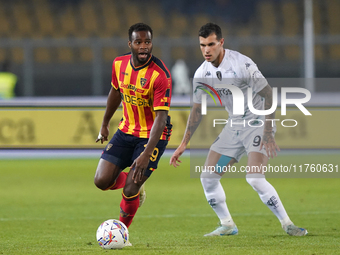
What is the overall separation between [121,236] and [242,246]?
1025 millimetres

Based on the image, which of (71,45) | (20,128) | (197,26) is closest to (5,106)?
(20,128)

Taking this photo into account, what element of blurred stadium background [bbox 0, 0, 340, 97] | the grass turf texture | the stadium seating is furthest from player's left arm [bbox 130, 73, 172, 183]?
the stadium seating

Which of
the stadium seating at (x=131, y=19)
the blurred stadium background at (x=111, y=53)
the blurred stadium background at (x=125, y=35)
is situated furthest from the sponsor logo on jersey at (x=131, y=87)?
the stadium seating at (x=131, y=19)

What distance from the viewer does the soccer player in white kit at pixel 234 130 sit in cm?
536

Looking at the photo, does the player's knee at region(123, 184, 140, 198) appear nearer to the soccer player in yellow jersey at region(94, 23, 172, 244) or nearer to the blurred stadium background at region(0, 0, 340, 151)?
the soccer player in yellow jersey at region(94, 23, 172, 244)

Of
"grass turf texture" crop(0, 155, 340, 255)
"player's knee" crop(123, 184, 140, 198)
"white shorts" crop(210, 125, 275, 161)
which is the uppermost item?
"white shorts" crop(210, 125, 275, 161)

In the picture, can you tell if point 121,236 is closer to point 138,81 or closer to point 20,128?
point 138,81

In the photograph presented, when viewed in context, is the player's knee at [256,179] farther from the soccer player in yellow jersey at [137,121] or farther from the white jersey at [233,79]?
the soccer player in yellow jersey at [137,121]

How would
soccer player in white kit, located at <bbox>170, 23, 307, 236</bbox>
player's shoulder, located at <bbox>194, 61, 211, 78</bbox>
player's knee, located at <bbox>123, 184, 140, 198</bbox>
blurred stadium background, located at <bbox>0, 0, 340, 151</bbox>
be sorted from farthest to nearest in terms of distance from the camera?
blurred stadium background, located at <bbox>0, 0, 340, 151</bbox> → player's shoulder, located at <bbox>194, 61, 211, 78</bbox> → soccer player in white kit, located at <bbox>170, 23, 307, 236</bbox> → player's knee, located at <bbox>123, 184, 140, 198</bbox>

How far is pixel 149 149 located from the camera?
4.73m

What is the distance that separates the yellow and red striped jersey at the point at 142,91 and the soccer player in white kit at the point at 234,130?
17.9 inches

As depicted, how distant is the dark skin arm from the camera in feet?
15.5

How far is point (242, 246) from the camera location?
15.8 feet

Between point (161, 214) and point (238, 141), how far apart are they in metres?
1.91
